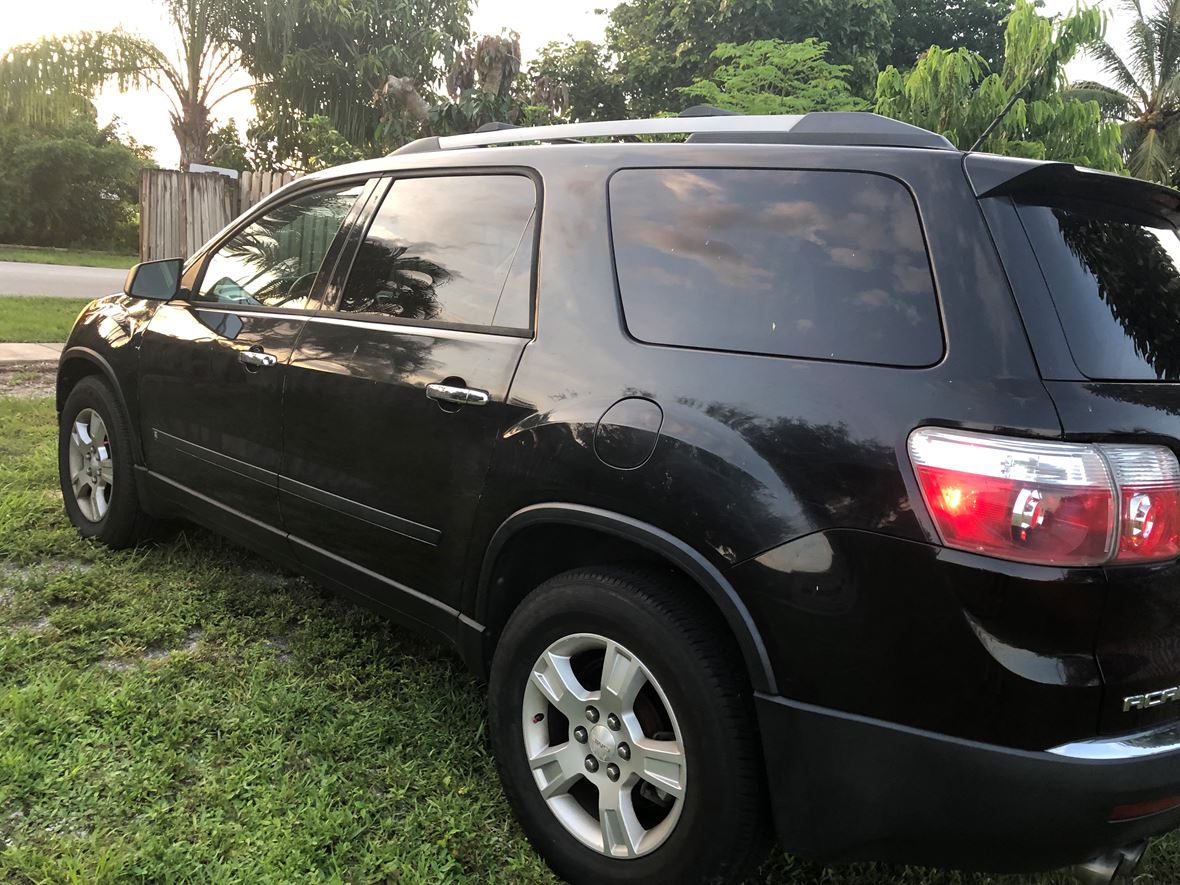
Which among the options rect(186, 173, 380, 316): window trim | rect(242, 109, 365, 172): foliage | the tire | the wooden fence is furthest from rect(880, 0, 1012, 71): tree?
the tire

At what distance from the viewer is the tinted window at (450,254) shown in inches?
98.4

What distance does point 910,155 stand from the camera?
185cm

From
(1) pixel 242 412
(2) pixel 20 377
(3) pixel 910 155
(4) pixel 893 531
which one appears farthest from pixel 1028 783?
(2) pixel 20 377

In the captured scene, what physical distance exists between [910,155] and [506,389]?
1.10 meters

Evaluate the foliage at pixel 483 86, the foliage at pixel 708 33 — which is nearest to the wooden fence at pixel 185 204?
the foliage at pixel 483 86

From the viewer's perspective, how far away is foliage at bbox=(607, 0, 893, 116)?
66.6 feet

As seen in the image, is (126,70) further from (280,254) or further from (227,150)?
(280,254)

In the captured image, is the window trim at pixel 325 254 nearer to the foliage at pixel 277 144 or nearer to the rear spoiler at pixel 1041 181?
the rear spoiler at pixel 1041 181

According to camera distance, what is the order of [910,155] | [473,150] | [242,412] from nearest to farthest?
[910,155] → [473,150] → [242,412]

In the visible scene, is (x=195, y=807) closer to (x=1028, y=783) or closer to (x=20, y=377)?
(x=1028, y=783)

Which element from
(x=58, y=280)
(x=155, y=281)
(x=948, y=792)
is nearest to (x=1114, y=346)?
(x=948, y=792)

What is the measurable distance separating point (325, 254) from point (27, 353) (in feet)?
24.0

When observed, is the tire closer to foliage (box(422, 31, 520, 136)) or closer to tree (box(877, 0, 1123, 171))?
tree (box(877, 0, 1123, 171))

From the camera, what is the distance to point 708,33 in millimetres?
22359
